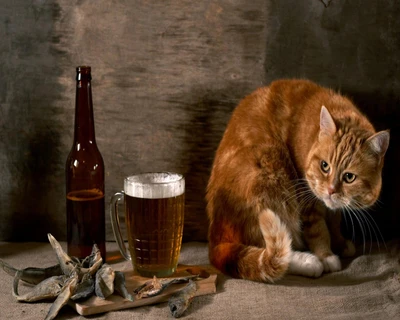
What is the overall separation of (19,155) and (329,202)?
1.02m

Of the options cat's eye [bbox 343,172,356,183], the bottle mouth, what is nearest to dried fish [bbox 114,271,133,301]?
the bottle mouth

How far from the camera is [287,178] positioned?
179 centimetres

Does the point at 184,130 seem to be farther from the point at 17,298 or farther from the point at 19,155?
the point at 17,298

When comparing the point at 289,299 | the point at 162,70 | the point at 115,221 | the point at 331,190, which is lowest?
the point at 289,299

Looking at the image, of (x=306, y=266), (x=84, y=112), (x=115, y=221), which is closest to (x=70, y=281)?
(x=115, y=221)

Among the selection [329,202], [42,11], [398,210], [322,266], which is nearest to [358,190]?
[329,202]

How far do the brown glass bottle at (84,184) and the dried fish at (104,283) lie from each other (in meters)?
0.22

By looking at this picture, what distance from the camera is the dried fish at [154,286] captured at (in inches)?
61.3

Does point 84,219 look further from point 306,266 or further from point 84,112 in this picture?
point 306,266

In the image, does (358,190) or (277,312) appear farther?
(358,190)

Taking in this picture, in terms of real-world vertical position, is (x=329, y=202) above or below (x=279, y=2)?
below

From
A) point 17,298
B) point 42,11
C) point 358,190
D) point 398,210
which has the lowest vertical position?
point 17,298

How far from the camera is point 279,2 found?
188 centimetres

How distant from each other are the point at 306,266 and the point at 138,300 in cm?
51
